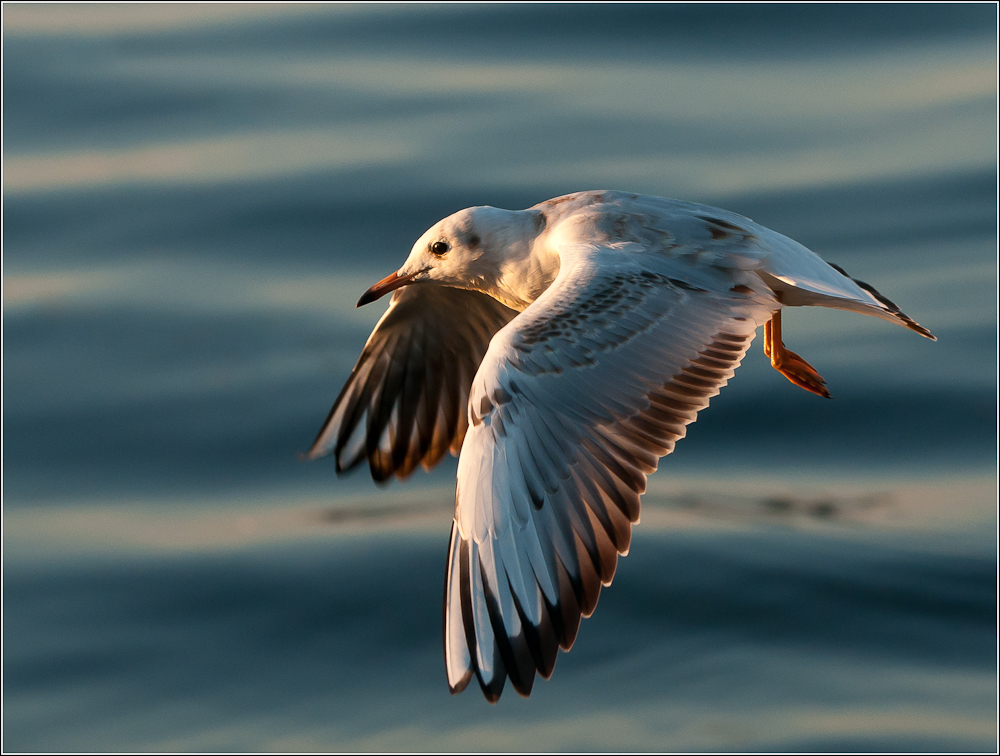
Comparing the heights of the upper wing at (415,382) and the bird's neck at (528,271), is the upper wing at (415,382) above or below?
below

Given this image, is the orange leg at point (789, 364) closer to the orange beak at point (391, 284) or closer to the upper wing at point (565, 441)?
the upper wing at point (565, 441)

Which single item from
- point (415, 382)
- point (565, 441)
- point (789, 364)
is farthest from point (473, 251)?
point (789, 364)

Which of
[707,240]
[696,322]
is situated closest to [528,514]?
[696,322]

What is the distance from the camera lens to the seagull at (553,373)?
5742 millimetres

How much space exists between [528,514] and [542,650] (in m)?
0.52

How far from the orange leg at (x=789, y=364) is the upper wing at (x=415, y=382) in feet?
4.38

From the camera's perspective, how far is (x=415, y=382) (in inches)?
316

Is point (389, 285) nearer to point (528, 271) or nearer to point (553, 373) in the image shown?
point (528, 271)

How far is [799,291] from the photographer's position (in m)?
6.89

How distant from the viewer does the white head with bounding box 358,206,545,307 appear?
23.9 feet

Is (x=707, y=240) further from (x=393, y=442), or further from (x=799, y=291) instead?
(x=393, y=442)

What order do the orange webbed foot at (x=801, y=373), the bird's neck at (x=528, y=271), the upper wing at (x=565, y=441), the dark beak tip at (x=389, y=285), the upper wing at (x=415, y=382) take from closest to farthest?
the upper wing at (x=565, y=441), the bird's neck at (x=528, y=271), the dark beak tip at (x=389, y=285), the orange webbed foot at (x=801, y=373), the upper wing at (x=415, y=382)

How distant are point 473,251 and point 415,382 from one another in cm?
98

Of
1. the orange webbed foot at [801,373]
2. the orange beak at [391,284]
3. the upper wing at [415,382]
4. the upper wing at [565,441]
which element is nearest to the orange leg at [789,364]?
the orange webbed foot at [801,373]
